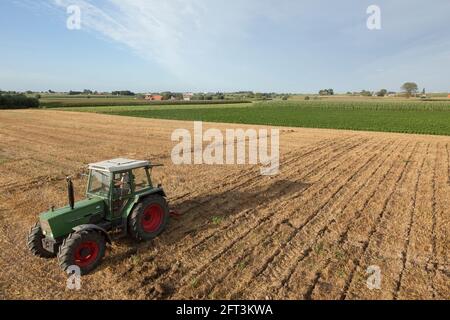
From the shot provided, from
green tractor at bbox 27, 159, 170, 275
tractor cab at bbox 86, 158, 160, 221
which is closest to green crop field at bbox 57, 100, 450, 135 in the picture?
green tractor at bbox 27, 159, 170, 275

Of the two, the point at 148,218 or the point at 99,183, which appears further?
the point at 148,218

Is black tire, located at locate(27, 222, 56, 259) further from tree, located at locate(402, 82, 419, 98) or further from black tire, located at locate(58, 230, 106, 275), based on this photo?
tree, located at locate(402, 82, 419, 98)

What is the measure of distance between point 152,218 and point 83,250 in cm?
166

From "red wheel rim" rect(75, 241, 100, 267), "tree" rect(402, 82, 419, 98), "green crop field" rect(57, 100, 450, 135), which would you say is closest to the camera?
"red wheel rim" rect(75, 241, 100, 267)

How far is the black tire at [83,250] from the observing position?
521cm

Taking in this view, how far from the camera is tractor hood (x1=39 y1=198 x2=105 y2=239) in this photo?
17.9ft

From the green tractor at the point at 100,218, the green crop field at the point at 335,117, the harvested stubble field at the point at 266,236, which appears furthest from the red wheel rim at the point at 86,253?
the green crop field at the point at 335,117

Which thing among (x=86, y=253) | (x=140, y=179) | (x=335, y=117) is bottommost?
(x=86, y=253)

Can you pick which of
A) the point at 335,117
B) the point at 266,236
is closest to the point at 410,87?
the point at 335,117

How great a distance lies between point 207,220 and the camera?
25.5 feet

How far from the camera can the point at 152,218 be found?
686cm

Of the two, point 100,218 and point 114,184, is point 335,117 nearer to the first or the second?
point 114,184
